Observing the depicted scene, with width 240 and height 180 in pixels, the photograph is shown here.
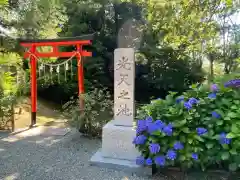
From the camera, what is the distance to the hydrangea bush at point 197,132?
217 cm

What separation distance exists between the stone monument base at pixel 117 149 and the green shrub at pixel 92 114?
1032mm

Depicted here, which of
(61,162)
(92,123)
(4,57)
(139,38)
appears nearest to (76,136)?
(92,123)

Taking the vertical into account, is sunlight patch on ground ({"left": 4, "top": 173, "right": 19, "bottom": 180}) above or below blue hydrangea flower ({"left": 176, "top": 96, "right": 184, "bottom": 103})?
below

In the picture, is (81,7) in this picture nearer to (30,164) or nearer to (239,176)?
(30,164)

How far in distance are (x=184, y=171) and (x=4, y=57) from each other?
3624 millimetres

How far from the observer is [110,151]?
281 centimetres

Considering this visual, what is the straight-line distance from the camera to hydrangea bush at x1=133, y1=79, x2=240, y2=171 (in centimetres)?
217

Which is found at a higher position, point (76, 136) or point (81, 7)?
point (81, 7)

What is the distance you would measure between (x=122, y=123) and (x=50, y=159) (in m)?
1.07

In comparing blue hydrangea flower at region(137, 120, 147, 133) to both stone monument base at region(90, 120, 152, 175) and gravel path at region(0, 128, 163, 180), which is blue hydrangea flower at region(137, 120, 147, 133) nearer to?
stone monument base at region(90, 120, 152, 175)

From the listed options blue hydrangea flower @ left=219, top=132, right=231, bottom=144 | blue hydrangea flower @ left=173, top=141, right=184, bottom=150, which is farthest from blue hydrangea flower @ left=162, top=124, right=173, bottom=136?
blue hydrangea flower @ left=219, top=132, right=231, bottom=144

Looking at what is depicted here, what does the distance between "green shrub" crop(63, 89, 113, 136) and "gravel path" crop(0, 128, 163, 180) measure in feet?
0.67

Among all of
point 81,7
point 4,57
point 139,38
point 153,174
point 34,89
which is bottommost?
point 153,174

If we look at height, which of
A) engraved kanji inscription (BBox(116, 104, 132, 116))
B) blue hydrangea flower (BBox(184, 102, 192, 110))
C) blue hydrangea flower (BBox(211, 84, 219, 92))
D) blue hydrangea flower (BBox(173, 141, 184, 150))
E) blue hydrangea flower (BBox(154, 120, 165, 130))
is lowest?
blue hydrangea flower (BBox(173, 141, 184, 150))
